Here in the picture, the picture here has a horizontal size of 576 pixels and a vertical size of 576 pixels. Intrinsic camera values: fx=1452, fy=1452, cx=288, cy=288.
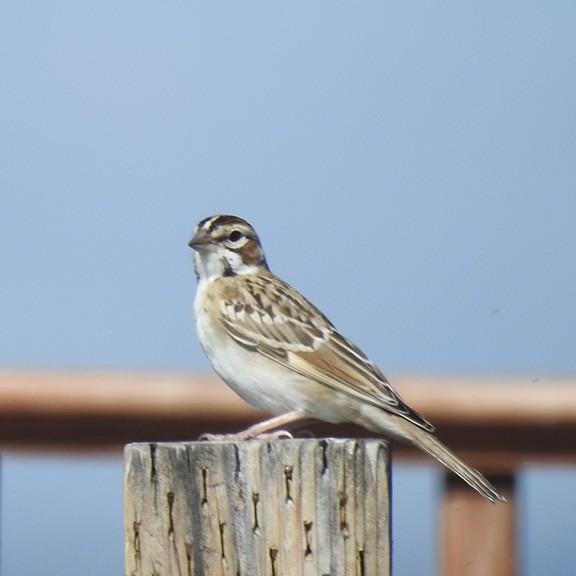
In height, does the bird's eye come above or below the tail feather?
above

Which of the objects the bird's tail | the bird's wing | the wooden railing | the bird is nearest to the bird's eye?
the bird

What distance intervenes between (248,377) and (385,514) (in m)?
2.43

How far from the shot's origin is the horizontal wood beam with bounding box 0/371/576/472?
4141 millimetres

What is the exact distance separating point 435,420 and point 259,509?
1.65m

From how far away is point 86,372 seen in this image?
4.37m

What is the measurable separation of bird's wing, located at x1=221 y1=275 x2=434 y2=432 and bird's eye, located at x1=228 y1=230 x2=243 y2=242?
17 cm

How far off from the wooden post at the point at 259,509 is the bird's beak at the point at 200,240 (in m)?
3.06

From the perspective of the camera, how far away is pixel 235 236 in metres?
5.96

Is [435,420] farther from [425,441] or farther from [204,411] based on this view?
[204,411]

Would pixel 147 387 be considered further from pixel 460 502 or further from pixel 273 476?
pixel 273 476

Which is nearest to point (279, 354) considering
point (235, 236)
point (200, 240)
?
point (200, 240)

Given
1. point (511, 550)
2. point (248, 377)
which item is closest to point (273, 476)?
point (511, 550)

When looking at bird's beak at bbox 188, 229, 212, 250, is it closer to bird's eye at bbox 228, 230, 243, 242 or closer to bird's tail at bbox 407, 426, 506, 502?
bird's eye at bbox 228, 230, 243, 242

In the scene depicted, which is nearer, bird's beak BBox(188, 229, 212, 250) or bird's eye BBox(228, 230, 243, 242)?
bird's beak BBox(188, 229, 212, 250)
